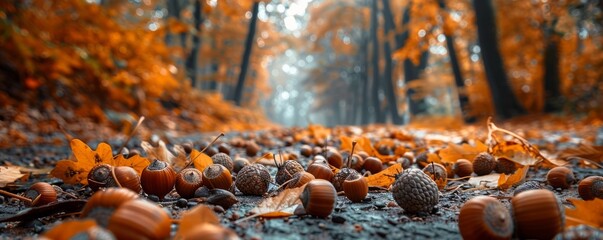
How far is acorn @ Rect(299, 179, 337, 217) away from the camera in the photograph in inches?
38.3

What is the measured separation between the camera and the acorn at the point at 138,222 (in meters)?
0.67

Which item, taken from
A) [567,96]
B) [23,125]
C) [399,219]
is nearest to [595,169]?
[399,219]

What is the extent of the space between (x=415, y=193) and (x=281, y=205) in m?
0.35

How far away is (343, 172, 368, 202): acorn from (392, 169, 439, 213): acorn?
12 cm

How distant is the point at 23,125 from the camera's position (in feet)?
12.6

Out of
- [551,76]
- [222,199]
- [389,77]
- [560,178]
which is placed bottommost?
[560,178]

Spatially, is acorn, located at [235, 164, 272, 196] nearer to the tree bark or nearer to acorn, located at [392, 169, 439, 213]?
acorn, located at [392, 169, 439, 213]

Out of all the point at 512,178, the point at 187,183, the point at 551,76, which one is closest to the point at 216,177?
the point at 187,183

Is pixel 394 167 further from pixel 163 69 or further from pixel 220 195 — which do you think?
pixel 163 69

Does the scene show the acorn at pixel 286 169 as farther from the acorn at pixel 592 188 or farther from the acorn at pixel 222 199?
the acorn at pixel 592 188

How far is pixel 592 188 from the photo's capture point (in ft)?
3.84

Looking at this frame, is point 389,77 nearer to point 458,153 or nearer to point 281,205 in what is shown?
point 458,153

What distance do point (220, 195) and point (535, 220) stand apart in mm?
761

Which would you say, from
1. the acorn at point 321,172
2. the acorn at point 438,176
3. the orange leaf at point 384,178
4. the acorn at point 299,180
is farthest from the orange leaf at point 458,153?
the acorn at point 299,180
